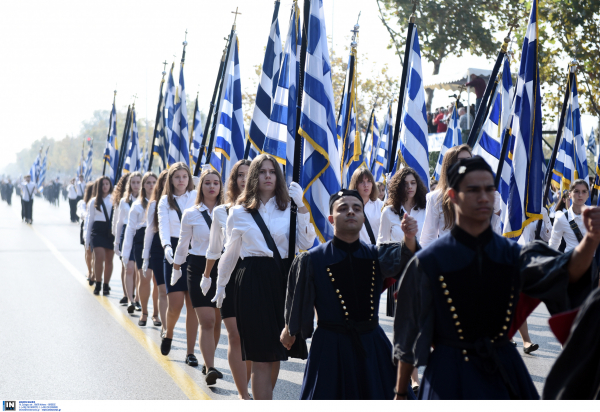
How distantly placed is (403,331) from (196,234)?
162 inches

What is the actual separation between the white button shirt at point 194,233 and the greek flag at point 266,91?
1.37m

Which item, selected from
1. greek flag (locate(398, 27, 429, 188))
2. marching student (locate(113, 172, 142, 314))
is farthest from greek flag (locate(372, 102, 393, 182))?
greek flag (locate(398, 27, 429, 188))

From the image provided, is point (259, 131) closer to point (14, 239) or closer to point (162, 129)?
point (162, 129)

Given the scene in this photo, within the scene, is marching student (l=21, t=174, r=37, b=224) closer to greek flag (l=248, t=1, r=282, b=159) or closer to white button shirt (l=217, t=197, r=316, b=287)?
greek flag (l=248, t=1, r=282, b=159)

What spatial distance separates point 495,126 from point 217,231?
5310mm

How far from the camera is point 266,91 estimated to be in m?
8.86

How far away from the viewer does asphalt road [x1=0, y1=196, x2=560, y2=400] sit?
6.28m

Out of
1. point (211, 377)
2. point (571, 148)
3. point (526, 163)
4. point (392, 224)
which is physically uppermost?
point (571, 148)

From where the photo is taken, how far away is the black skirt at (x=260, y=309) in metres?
5.28

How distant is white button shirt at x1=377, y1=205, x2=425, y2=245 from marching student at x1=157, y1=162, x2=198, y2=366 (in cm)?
212

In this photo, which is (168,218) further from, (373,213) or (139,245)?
(373,213)

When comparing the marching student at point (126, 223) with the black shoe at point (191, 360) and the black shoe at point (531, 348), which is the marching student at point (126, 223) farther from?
the black shoe at point (531, 348)

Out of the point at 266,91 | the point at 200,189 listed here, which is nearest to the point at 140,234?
the point at 266,91
